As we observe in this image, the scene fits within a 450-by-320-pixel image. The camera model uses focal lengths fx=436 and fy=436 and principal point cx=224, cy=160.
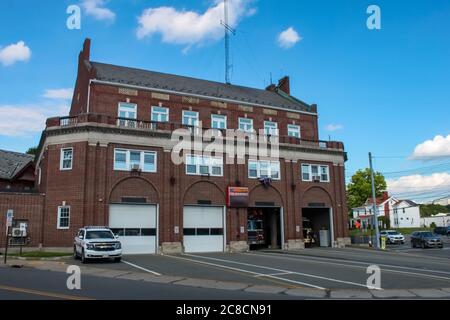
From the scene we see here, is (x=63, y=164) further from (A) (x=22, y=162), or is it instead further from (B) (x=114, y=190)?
(A) (x=22, y=162)

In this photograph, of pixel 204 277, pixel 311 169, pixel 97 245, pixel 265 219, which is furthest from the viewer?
pixel 311 169

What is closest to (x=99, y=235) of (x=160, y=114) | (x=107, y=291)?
(x=107, y=291)

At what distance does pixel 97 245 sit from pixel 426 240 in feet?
109

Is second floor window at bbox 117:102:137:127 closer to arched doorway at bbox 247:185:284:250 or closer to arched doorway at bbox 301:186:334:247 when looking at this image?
arched doorway at bbox 247:185:284:250

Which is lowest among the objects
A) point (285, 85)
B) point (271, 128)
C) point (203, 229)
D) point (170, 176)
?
point (203, 229)

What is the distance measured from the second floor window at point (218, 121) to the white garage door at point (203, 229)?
25.0 ft

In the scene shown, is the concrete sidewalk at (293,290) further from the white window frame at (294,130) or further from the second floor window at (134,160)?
the white window frame at (294,130)

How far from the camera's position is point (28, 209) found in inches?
1195

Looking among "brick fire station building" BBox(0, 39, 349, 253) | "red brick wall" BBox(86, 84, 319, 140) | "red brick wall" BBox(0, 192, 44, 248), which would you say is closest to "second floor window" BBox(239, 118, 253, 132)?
"brick fire station building" BBox(0, 39, 349, 253)

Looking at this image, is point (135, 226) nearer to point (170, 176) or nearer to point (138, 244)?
point (138, 244)

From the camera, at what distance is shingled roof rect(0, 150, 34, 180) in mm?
44312

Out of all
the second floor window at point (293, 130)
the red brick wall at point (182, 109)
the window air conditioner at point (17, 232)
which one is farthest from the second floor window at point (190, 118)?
the window air conditioner at point (17, 232)

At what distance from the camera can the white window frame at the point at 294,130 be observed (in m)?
42.4
